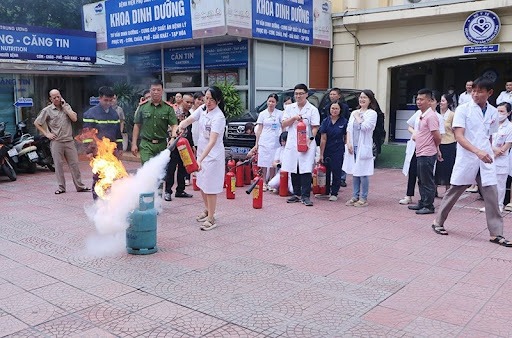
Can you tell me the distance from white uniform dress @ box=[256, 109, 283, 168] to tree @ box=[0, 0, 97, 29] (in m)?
14.4

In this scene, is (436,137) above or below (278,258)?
above

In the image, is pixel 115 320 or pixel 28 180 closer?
pixel 115 320

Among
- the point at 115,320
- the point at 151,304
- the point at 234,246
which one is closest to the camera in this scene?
the point at 115,320

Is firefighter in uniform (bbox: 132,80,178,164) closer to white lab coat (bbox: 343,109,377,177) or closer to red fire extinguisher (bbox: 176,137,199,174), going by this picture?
red fire extinguisher (bbox: 176,137,199,174)

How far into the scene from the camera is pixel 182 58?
49.1 feet

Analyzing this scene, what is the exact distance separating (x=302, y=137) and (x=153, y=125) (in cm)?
228

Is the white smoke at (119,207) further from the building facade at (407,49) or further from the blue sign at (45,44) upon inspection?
the building facade at (407,49)

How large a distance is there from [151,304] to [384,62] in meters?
12.8

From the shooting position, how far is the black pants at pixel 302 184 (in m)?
7.90

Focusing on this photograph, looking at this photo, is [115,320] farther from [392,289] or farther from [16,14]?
[16,14]

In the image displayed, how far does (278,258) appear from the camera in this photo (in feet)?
17.0

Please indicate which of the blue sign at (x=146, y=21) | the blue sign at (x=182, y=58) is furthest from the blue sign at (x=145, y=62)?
the blue sign at (x=146, y=21)

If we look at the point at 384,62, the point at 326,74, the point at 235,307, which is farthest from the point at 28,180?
the point at 384,62

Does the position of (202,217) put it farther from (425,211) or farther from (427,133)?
(427,133)
